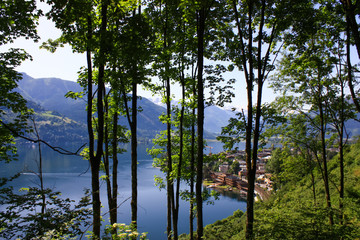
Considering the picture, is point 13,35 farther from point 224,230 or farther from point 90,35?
point 224,230

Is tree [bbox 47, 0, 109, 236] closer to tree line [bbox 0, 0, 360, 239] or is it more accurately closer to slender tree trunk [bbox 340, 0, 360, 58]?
tree line [bbox 0, 0, 360, 239]

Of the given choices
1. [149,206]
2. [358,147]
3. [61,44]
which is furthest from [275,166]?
[61,44]

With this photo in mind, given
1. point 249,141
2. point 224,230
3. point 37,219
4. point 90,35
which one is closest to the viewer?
point 37,219

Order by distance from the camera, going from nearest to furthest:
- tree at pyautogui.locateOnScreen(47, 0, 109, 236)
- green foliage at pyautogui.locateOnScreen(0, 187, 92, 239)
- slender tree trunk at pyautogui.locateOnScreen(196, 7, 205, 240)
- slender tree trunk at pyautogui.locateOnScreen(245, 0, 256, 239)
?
green foliage at pyautogui.locateOnScreen(0, 187, 92, 239) → tree at pyautogui.locateOnScreen(47, 0, 109, 236) → slender tree trunk at pyautogui.locateOnScreen(196, 7, 205, 240) → slender tree trunk at pyautogui.locateOnScreen(245, 0, 256, 239)

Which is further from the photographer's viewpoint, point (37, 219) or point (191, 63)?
point (191, 63)

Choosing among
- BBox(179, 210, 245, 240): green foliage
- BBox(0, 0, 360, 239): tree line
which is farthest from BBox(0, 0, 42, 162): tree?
BBox(179, 210, 245, 240): green foliage

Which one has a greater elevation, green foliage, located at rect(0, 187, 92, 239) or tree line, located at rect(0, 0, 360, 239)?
tree line, located at rect(0, 0, 360, 239)

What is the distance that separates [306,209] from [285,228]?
1.39 meters

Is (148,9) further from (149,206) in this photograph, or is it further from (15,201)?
(149,206)

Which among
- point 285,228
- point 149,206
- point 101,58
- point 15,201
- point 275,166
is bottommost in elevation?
point 149,206

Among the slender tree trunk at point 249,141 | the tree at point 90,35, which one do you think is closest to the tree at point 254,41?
the slender tree trunk at point 249,141

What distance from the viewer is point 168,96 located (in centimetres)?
1288

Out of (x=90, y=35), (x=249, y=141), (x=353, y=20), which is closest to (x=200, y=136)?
(x=249, y=141)

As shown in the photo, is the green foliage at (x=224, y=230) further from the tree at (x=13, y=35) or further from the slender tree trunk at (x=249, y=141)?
the tree at (x=13, y=35)
